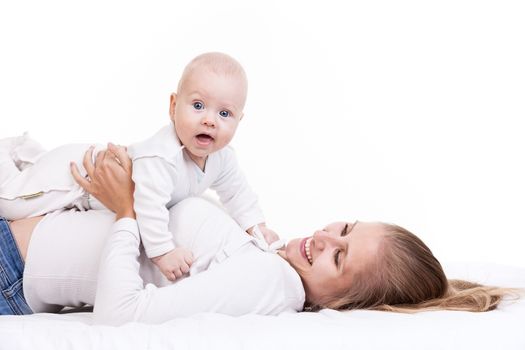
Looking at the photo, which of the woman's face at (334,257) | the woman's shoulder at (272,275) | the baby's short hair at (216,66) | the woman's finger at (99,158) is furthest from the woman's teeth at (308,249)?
the woman's finger at (99,158)

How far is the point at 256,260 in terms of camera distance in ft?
6.76

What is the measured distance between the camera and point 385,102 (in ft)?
14.4

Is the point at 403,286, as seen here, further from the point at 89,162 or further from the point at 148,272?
the point at 89,162

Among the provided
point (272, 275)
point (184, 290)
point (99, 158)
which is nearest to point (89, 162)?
point (99, 158)

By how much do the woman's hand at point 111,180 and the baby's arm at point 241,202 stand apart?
0.43m

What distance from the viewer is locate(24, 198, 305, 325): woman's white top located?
196cm

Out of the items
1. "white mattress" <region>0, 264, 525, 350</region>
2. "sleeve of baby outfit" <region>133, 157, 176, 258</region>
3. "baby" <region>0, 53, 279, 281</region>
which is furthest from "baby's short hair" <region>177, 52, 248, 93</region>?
"white mattress" <region>0, 264, 525, 350</region>

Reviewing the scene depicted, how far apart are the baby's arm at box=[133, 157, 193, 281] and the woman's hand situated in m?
0.06

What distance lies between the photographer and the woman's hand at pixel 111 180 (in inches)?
87.4

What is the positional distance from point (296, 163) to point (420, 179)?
0.75 metres

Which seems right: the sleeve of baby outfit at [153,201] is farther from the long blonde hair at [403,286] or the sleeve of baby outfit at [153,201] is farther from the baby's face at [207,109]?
the long blonde hair at [403,286]

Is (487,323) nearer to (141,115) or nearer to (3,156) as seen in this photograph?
(3,156)

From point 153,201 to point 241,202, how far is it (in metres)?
0.59

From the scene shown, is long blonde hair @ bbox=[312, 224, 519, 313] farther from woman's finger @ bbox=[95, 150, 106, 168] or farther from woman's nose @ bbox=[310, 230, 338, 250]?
woman's finger @ bbox=[95, 150, 106, 168]
